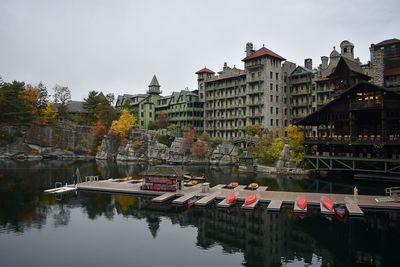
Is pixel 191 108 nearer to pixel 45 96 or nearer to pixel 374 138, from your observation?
pixel 45 96

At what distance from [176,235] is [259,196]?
1534 cm

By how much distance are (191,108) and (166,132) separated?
12.7m

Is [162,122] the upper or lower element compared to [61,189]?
upper

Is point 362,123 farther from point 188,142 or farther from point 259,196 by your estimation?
point 188,142

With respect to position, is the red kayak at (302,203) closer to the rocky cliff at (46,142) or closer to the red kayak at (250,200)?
the red kayak at (250,200)

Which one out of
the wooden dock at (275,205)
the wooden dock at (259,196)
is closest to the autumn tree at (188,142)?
the wooden dock at (259,196)

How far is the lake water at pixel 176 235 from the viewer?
961 inches

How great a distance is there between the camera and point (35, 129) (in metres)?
109

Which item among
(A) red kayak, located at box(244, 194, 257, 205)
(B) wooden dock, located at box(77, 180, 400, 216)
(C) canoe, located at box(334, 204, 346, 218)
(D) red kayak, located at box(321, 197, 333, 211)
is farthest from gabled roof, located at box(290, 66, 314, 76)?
(C) canoe, located at box(334, 204, 346, 218)

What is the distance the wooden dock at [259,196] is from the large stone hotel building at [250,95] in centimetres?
4323

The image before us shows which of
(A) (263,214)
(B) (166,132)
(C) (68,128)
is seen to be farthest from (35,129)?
(A) (263,214)

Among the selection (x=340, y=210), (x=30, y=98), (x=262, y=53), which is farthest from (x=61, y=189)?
(x=30, y=98)

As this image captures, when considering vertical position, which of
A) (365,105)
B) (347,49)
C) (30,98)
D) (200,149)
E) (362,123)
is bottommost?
(200,149)

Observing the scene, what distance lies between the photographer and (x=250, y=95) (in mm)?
90750
